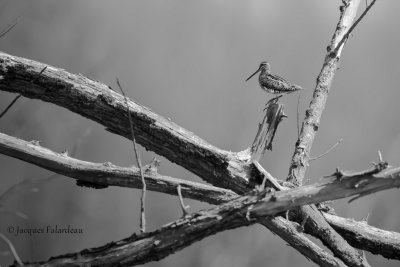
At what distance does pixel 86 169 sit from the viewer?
549 cm

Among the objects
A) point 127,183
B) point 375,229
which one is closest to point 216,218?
point 127,183

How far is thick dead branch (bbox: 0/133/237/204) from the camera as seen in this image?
5.34 m

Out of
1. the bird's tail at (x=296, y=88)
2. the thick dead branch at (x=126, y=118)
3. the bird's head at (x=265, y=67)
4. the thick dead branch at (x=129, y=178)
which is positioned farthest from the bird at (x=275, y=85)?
the thick dead branch at (x=129, y=178)

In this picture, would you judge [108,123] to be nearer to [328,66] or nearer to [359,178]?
[359,178]

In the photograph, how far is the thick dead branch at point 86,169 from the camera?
17.5ft

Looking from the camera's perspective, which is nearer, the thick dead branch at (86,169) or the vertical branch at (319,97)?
the thick dead branch at (86,169)

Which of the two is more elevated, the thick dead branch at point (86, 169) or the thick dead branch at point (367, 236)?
the thick dead branch at point (86, 169)

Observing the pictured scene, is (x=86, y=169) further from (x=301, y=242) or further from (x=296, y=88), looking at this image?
(x=296, y=88)

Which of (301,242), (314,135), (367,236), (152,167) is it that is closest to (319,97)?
(314,135)

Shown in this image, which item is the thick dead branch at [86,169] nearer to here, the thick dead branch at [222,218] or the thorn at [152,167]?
the thorn at [152,167]

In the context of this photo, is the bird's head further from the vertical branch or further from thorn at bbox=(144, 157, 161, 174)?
thorn at bbox=(144, 157, 161, 174)

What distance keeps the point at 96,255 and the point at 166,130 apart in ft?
6.57

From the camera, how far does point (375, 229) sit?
5.82 metres

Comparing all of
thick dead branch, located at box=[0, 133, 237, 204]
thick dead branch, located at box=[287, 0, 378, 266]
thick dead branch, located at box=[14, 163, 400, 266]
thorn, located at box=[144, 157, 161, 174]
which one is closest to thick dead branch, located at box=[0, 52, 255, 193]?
thorn, located at box=[144, 157, 161, 174]
